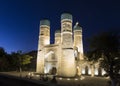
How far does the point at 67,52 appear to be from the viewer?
124 feet

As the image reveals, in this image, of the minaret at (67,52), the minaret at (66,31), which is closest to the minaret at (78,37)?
the minaret at (66,31)

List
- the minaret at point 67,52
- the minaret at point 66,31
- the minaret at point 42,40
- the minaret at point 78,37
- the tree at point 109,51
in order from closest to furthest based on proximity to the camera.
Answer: the tree at point 109,51, the minaret at point 67,52, the minaret at point 66,31, the minaret at point 42,40, the minaret at point 78,37

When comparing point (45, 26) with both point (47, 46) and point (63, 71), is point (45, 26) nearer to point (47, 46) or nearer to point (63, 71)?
point (47, 46)

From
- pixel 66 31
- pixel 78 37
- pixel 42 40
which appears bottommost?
pixel 42 40

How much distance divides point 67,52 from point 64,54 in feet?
2.32

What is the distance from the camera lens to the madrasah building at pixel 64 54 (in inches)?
1486

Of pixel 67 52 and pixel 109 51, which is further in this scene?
pixel 67 52

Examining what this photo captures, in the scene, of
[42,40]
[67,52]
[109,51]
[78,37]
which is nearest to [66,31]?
[67,52]

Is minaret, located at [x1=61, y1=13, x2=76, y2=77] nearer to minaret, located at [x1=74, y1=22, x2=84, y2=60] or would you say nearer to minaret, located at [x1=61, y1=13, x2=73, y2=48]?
minaret, located at [x1=61, y1=13, x2=73, y2=48]

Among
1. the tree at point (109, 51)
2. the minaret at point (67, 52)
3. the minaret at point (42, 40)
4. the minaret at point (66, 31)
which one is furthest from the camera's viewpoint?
the minaret at point (42, 40)

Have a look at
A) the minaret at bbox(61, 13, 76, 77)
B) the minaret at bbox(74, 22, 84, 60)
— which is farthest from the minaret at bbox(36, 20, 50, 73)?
the minaret at bbox(74, 22, 84, 60)

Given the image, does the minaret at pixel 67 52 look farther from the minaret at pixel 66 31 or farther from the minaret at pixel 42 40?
the minaret at pixel 42 40

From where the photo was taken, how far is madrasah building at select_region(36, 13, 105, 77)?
1486 inches

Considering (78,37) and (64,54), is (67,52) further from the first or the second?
(78,37)
